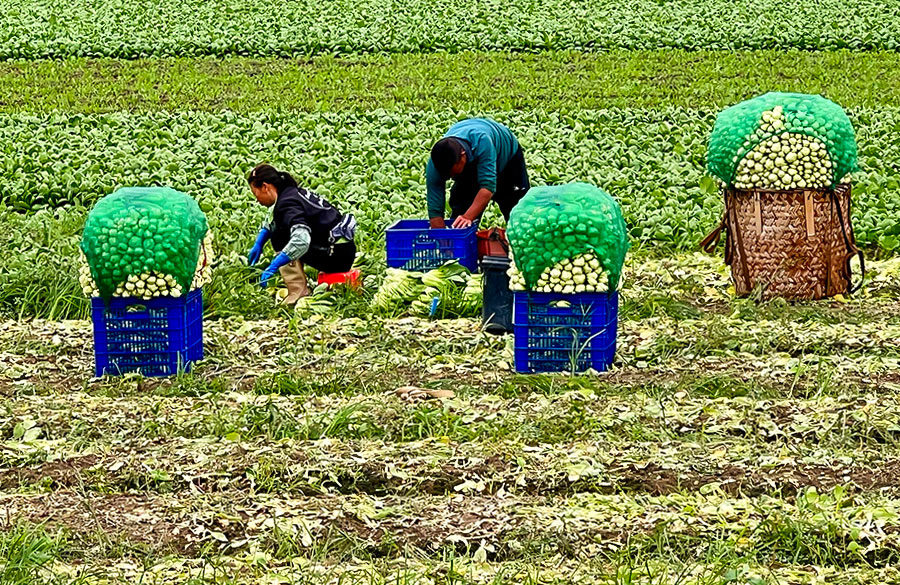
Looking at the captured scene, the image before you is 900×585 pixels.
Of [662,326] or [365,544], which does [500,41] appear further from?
[365,544]

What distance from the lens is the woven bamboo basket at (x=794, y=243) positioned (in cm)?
843

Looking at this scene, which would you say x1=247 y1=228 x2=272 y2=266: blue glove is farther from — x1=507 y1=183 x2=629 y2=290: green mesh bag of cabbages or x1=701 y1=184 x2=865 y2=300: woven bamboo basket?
x1=701 y1=184 x2=865 y2=300: woven bamboo basket

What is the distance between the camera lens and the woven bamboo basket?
8430 mm

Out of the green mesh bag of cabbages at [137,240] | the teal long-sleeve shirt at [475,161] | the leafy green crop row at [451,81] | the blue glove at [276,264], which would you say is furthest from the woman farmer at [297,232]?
the leafy green crop row at [451,81]

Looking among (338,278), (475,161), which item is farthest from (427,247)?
(475,161)

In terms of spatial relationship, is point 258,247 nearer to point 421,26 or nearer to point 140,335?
point 140,335

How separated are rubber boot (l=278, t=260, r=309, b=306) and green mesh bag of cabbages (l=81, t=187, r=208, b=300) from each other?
4.75 ft

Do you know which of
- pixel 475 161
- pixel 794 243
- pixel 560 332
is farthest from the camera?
pixel 475 161

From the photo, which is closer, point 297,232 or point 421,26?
point 297,232

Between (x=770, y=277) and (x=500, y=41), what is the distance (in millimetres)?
15360

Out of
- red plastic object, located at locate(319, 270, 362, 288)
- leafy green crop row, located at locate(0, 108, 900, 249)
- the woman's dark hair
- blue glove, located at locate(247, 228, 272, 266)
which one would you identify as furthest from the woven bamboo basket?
blue glove, located at locate(247, 228, 272, 266)

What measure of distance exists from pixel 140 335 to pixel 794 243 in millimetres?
3893

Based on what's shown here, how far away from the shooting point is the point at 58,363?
24.0ft

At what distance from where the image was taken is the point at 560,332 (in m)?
6.91
